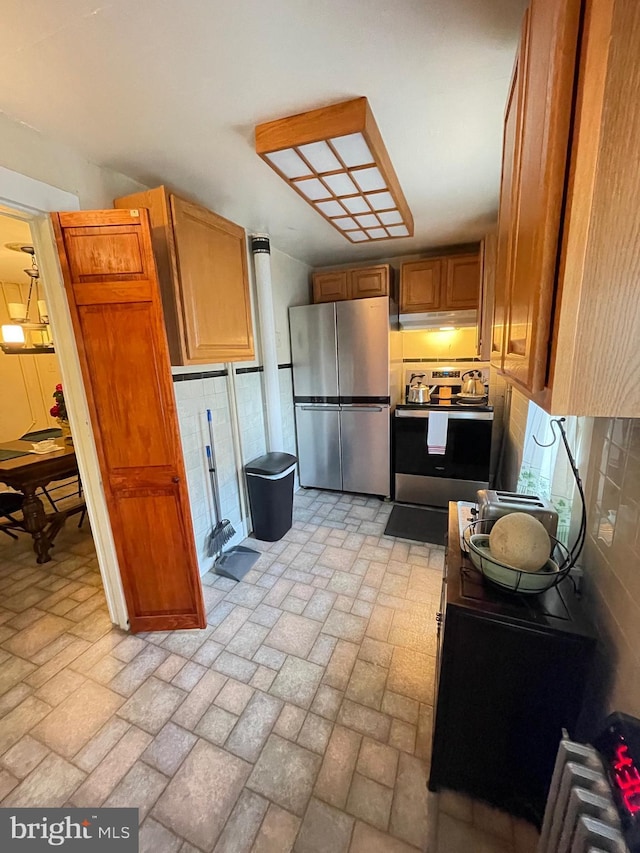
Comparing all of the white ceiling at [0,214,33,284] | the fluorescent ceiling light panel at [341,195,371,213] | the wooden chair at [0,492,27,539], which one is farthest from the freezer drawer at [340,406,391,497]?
the wooden chair at [0,492,27,539]

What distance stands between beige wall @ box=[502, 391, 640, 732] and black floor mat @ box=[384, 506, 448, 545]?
5.26 feet

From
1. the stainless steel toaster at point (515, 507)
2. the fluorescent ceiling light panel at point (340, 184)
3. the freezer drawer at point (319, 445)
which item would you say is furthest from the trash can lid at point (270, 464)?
the fluorescent ceiling light panel at point (340, 184)

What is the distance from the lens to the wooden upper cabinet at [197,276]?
1643 mm

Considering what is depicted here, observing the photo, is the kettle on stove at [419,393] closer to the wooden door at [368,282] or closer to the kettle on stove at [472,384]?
the kettle on stove at [472,384]

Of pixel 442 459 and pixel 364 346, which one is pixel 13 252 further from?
pixel 442 459

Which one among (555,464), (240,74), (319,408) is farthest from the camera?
(319,408)

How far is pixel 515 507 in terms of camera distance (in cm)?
124

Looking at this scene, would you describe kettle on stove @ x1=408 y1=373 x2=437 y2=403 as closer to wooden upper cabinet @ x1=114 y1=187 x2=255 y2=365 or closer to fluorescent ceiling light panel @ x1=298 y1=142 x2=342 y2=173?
wooden upper cabinet @ x1=114 y1=187 x2=255 y2=365

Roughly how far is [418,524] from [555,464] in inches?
58.2

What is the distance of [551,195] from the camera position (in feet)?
1.72

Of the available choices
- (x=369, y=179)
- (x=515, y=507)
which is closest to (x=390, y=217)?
(x=369, y=179)

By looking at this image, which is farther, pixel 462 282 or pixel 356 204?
pixel 462 282

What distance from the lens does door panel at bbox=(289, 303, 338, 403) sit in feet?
10.4

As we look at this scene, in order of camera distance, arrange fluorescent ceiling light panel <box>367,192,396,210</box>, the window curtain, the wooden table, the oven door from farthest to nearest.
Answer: the oven door, the wooden table, fluorescent ceiling light panel <box>367,192,396,210</box>, the window curtain
